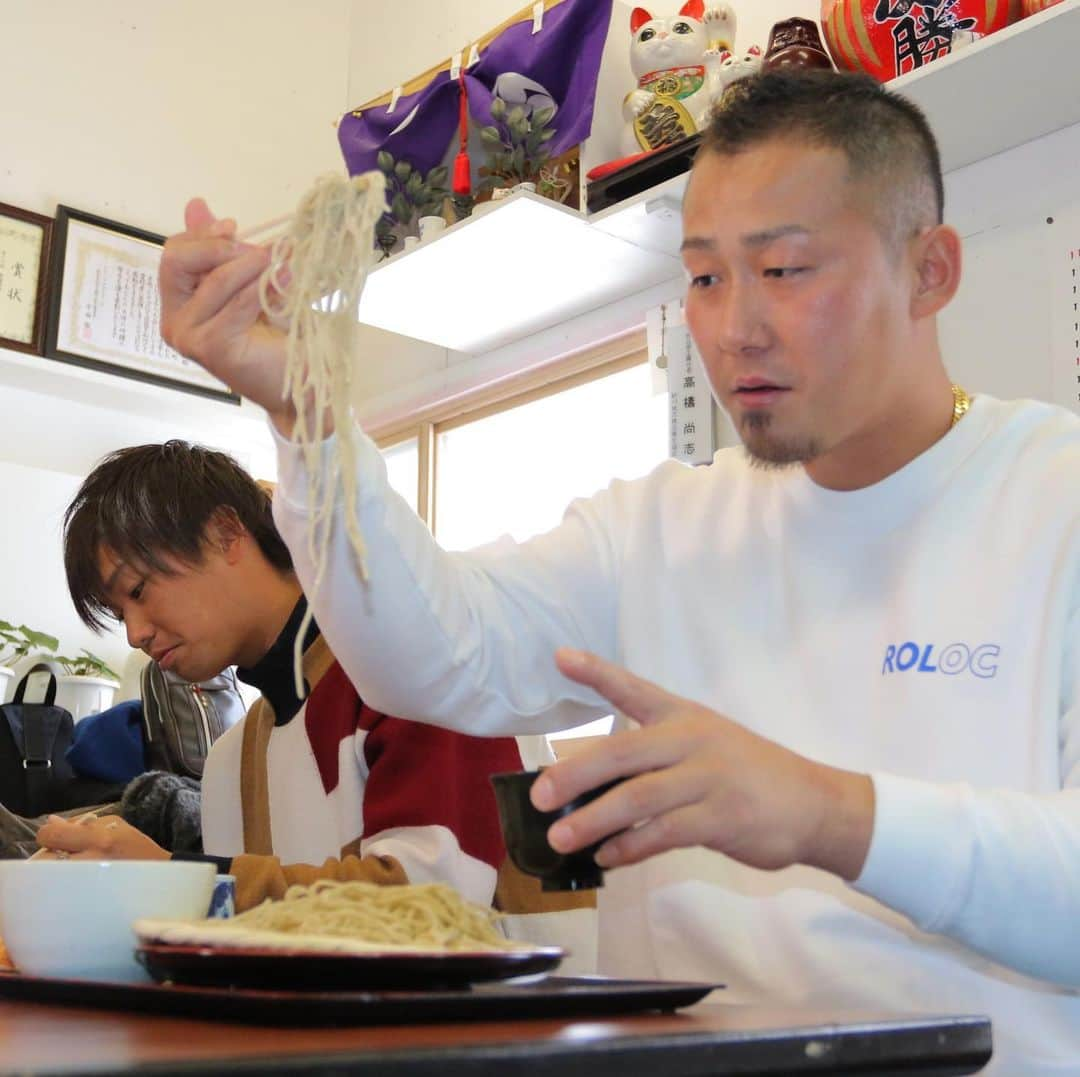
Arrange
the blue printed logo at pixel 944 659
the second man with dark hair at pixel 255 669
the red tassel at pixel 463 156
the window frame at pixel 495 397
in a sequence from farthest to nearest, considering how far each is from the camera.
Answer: the window frame at pixel 495 397
the red tassel at pixel 463 156
the second man with dark hair at pixel 255 669
the blue printed logo at pixel 944 659

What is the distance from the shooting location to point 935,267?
126 cm

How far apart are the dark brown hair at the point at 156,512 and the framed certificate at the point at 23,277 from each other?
68.2 inches

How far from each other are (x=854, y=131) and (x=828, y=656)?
1.54ft

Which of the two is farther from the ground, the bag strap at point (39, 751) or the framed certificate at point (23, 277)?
the framed certificate at point (23, 277)

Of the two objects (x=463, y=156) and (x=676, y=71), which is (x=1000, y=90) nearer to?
(x=676, y=71)

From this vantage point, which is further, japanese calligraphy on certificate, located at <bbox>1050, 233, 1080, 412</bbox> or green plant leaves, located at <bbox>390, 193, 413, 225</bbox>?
green plant leaves, located at <bbox>390, 193, 413, 225</bbox>

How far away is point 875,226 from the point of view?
1.20 metres

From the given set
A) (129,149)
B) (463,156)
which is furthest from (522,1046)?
(129,149)

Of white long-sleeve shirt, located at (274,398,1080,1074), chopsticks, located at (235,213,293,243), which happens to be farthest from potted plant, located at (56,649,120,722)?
chopsticks, located at (235,213,293,243)

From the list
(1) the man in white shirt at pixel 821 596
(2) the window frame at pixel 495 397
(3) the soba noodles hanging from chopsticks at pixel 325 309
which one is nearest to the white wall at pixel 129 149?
(2) the window frame at pixel 495 397

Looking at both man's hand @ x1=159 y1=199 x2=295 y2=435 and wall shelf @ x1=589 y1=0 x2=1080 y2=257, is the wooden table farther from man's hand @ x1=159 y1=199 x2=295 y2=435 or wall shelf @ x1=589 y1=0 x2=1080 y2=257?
wall shelf @ x1=589 y1=0 x2=1080 y2=257

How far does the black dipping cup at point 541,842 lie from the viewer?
718 millimetres

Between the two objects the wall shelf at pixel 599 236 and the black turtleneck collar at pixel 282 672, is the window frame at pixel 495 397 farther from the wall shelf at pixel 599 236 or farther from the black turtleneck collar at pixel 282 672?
the black turtleneck collar at pixel 282 672

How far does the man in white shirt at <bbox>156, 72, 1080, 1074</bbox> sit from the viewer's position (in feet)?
2.66
